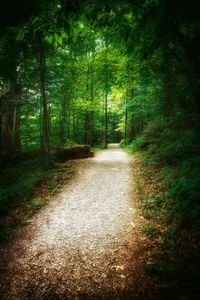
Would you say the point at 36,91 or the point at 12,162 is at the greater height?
the point at 36,91

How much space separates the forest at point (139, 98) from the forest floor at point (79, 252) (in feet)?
1.27

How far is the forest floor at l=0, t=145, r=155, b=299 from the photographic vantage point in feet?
12.5

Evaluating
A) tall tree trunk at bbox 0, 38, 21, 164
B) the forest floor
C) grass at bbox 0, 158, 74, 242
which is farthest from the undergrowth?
tall tree trunk at bbox 0, 38, 21, 164

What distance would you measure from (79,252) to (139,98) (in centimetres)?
1493

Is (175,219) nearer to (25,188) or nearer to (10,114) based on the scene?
(25,188)

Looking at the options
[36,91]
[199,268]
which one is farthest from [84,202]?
[36,91]

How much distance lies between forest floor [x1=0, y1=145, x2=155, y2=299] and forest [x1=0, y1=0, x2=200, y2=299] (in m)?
0.39

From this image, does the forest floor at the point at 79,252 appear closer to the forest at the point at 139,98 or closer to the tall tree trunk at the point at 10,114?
the forest at the point at 139,98

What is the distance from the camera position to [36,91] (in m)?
14.1

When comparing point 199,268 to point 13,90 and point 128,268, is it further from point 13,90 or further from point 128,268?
point 13,90

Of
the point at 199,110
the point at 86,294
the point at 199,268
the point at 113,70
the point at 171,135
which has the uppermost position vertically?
the point at 113,70

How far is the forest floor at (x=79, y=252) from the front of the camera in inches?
151

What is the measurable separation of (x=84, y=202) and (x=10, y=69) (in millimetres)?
7314

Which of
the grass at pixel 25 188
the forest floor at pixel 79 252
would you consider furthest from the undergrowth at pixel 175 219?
the grass at pixel 25 188
